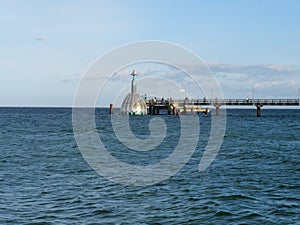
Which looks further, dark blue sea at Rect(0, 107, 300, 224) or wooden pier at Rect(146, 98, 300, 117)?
wooden pier at Rect(146, 98, 300, 117)

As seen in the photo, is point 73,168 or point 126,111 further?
point 126,111

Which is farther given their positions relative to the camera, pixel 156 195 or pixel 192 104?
pixel 192 104

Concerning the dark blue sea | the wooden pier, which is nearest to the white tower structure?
the wooden pier

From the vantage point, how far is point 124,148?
39.6 meters

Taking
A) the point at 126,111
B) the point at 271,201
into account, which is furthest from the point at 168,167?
the point at 126,111

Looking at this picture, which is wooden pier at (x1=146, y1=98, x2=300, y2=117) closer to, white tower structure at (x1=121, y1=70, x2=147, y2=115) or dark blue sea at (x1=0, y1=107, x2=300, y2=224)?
white tower structure at (x1=121, y1=70, x2=147, y2=115)

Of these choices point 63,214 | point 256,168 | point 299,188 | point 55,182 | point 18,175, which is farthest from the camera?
point 256,168

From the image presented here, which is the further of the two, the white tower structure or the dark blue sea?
the white tower structure

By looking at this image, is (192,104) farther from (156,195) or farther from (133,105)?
(156,195)

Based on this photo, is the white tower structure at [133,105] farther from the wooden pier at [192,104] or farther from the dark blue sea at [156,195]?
the dark blue sea at [156,195]

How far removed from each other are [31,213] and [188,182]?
8534mm

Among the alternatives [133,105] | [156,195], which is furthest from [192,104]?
[156,195]

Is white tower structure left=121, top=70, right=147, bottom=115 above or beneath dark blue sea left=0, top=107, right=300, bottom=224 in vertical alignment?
above

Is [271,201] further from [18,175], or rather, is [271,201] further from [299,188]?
[18,175]
